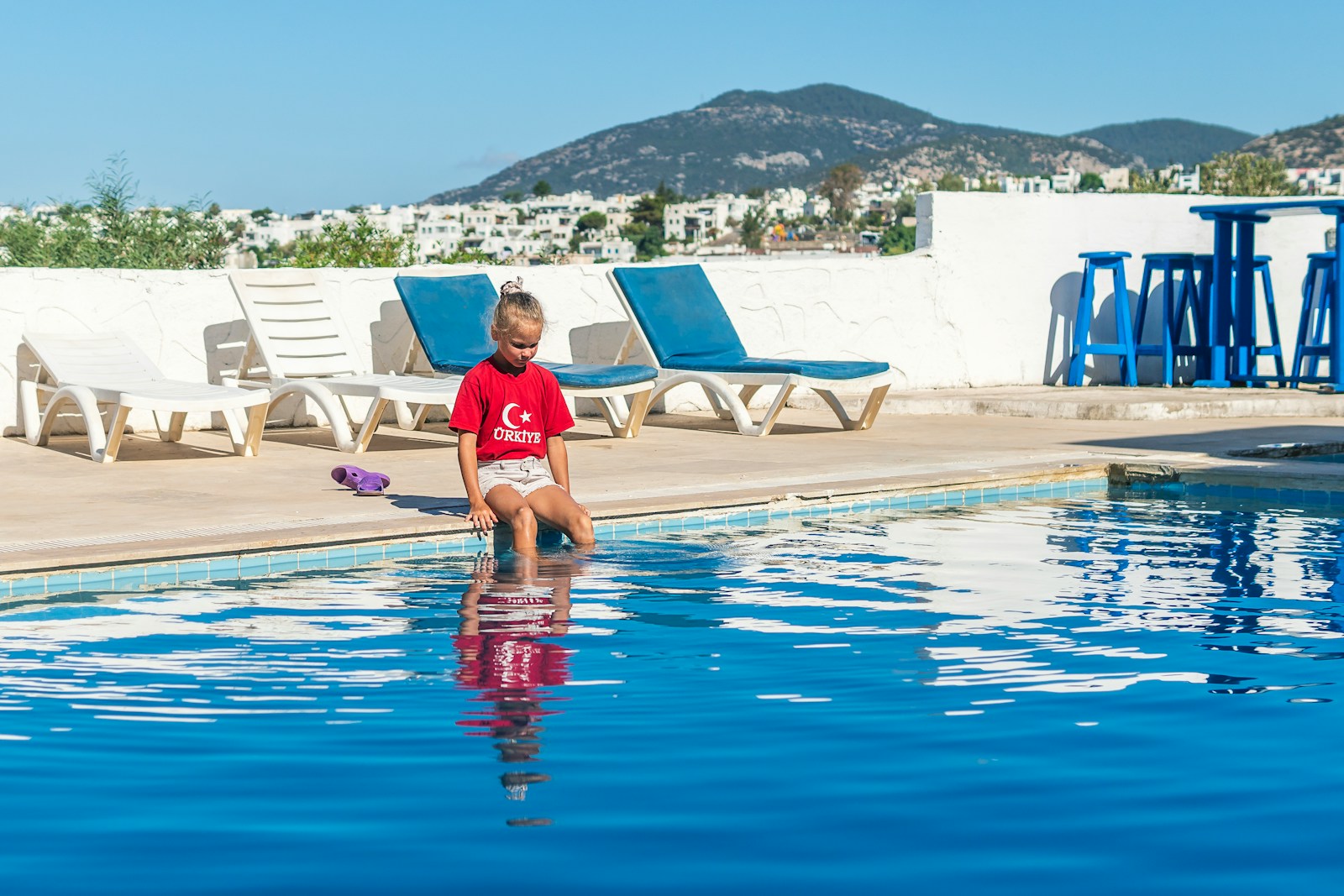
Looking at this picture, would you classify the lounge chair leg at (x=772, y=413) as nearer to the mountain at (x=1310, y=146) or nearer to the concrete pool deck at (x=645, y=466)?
the concrete pool deck at (x=645, y=466)

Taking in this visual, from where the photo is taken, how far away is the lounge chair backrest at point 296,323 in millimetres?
9094

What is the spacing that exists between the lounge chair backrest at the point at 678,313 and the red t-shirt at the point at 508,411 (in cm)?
408

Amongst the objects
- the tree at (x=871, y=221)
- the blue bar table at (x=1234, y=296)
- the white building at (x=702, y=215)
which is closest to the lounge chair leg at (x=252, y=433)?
the blue bar table at (x=1234, y=296)

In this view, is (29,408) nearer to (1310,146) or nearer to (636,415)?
(636,415)

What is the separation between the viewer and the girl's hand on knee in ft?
17.4

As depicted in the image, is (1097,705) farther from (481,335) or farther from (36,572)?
(481,335)

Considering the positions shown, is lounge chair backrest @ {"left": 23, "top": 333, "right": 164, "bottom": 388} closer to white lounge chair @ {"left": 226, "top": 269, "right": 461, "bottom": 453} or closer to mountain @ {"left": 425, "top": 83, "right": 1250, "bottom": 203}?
white lounge chair @ {"left": 226, "top": 269, "right": 461, "bottom": 453}

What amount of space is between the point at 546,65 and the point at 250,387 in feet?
228

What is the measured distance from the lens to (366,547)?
5.24 m

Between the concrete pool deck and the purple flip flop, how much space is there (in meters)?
0.05

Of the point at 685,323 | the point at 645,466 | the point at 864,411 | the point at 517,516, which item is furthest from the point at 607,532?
the point at 685,323


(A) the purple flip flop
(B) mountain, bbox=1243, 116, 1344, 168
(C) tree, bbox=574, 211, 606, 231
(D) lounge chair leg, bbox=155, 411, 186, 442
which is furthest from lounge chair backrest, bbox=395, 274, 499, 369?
(C) tree, bbox=574, 211, 606, 231

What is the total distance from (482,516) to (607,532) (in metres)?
0.66

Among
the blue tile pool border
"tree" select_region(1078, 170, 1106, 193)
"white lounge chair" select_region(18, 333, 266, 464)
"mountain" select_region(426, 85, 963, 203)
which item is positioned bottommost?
the blue tile pool border
